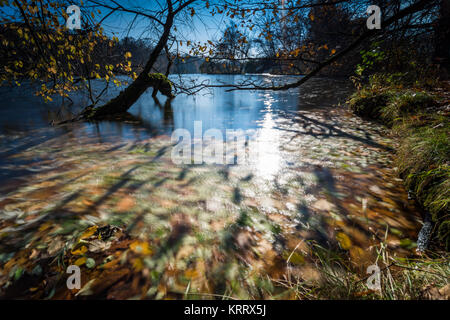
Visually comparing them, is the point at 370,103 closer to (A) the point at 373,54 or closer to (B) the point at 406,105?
(B) the point at 406,105

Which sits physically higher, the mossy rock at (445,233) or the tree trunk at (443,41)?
the tree trunk at (443,41)

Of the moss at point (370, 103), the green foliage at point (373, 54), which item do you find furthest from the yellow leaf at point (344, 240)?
the moss at point (370, 103)

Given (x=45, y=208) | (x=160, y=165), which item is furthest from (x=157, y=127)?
(x=45, y=208)

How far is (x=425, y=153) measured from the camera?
2.74 m

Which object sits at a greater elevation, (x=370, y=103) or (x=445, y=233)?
(x=370, y=103)

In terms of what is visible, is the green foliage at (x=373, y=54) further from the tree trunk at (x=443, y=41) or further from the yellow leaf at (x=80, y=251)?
the yellow leaf at (x=80, y=251)

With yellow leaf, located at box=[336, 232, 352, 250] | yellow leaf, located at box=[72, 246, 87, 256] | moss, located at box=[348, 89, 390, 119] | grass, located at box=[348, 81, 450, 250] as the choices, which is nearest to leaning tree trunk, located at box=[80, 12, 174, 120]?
yellow leaf, located at box=[72, 246, 87, 256]

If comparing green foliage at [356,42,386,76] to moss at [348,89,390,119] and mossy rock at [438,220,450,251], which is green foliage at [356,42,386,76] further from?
mossy rock at [438,220,450,251]

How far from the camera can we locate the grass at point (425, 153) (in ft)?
6.66

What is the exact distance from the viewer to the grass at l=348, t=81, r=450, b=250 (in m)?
2.03

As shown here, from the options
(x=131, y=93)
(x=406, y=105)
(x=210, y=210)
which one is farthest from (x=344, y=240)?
(x=131, y=93)

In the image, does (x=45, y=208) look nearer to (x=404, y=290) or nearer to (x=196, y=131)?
(x=404, y=290)

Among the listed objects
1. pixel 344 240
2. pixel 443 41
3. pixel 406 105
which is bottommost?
pixel 344 240

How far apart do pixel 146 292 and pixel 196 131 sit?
5.50 meters
